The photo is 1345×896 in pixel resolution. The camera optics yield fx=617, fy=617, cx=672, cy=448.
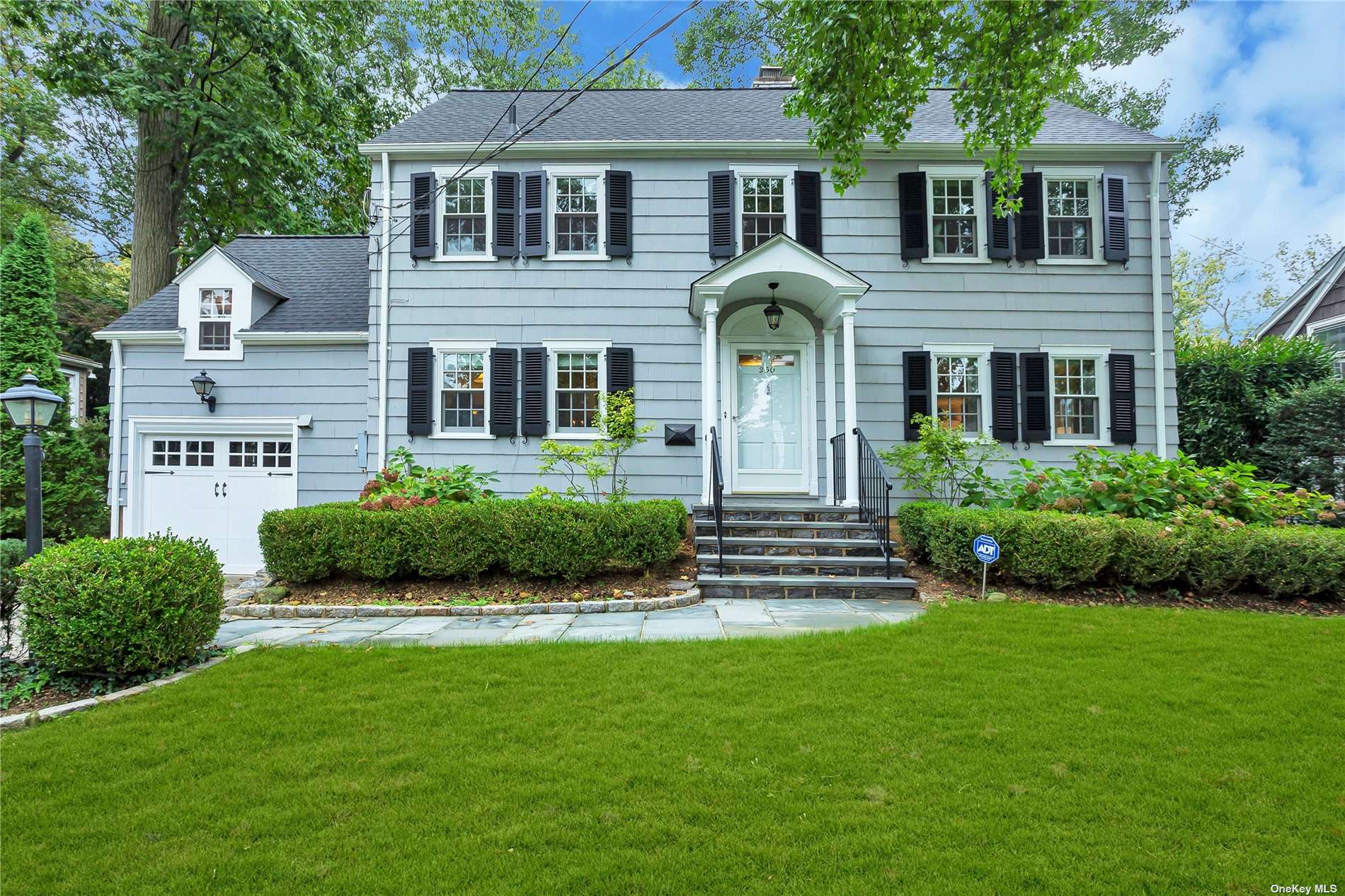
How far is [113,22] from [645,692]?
16.4m

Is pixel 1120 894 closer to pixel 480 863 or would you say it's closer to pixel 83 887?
pixel 480 863

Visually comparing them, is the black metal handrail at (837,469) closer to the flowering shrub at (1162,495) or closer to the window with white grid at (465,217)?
the flowering shrub at (1162,495)

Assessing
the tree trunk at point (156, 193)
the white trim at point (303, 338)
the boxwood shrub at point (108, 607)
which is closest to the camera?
the boxwood shrub at point (108, 607)

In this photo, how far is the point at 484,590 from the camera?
6441 mm

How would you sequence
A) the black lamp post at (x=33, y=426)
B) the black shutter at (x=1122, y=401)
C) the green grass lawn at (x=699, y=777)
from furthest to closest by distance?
the black shutter at (x=1122, y=401) < the black lamp post at (x=33, y=426) < the green grass lawn at (x=699, y=777)

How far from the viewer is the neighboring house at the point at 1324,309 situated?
38.3ft

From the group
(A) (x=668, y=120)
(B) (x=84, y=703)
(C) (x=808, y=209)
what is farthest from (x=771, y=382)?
(B) (x=84, y=703)

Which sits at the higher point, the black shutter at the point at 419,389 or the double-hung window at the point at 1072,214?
the double-hung window at the point at 1072,214

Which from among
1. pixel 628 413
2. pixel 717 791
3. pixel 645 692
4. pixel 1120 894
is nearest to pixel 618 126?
pixel 628 413

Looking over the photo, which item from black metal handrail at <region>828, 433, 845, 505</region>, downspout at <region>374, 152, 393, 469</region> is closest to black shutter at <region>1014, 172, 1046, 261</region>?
black metal handrail at <region>828, 433, 845, 505</region>

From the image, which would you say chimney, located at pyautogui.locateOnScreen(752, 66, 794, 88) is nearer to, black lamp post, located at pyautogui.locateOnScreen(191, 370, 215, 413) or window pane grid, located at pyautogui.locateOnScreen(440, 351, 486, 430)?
window pane grid, located at pyautogui.locateOnScreen(440, 351, 486, 430)

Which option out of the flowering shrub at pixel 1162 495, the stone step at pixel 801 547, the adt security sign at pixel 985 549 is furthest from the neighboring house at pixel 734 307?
the adt security sign at pixel 985 549

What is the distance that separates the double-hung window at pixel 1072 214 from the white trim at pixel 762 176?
3632 millimetres

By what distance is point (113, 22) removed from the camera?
11.8m
